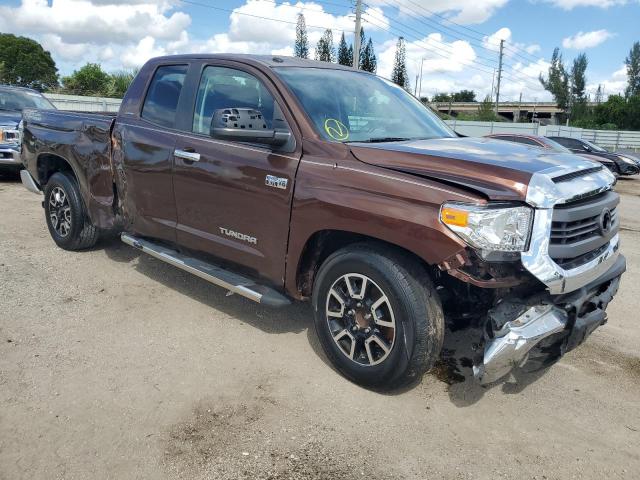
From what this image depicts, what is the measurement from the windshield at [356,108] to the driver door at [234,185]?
0.24 metres

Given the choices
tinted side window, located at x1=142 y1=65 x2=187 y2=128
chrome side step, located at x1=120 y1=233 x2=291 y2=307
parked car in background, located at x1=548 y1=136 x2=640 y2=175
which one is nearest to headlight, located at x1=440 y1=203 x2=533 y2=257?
chrome side step, located at x1=120 y1=233 x2=291 y2=307

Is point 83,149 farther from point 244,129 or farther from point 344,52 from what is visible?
point 344,52

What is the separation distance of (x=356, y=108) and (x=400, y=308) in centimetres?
159

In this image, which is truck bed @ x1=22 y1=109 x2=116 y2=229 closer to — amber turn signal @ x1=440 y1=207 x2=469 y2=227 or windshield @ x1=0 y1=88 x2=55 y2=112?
amber turn signal @ x1=440 y1=207 x2=469 y2=227

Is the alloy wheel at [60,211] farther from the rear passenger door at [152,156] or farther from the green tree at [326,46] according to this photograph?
the green tree at [326,46]

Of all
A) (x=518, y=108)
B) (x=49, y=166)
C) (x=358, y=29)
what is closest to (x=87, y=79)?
(x=358, y=29)

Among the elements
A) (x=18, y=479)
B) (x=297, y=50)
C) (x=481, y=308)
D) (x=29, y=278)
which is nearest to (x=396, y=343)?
(x=481, y=308)

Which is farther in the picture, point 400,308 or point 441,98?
point 441,98

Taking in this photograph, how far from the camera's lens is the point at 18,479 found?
101 inches

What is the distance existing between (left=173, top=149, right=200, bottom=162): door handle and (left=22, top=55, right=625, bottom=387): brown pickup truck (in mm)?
12

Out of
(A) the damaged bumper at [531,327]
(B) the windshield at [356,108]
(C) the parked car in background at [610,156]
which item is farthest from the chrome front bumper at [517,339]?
(C) the parked car in background at [610,156]

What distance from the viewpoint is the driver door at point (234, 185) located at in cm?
363

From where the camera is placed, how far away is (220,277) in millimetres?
3975

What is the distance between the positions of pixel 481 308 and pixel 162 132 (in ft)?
9.19
